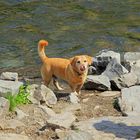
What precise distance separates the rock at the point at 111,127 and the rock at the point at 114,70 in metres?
2.67

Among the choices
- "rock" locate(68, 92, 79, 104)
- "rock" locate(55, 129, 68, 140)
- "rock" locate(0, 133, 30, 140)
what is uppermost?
"rock" locate(55, 129, 68, 140)

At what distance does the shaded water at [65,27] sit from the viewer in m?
12.2

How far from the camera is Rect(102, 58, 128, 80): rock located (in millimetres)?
9750

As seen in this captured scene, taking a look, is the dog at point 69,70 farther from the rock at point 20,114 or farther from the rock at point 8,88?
the rock at point 20,114

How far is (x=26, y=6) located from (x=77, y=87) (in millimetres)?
7650

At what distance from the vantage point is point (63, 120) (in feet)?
22.1

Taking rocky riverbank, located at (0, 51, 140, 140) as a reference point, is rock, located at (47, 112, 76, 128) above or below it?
above

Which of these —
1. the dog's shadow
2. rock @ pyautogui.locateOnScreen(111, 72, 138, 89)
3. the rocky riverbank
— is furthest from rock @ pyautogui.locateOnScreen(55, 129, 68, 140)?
rock @ pyautogui.locateOnScreen(111, 72, 138, 89)

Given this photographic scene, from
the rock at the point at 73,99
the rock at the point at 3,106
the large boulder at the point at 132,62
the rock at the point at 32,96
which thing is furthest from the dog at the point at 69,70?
the rock at the point at 3,106

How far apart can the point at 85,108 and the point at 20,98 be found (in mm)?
1028

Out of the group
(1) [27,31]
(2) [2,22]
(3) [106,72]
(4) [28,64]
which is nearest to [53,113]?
(3) [106,72]

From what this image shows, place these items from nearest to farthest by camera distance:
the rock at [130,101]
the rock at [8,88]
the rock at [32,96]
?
1. the rock at [8,88]
2. the rock at [130,101]
3. the rock at [32,96]

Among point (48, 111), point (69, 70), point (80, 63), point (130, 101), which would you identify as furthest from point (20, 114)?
point (69, 70)

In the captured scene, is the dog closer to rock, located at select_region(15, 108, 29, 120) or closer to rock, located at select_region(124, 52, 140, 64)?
rock, located at select_region(15, 108, 29, 120)
